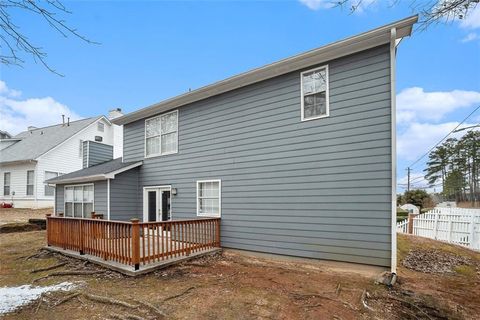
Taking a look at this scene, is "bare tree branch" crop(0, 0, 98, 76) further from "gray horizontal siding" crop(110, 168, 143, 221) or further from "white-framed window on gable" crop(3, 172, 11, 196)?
"white-framed window on gable" crop(3, 172, 11, 196)

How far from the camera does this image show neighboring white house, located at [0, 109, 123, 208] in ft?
65.2

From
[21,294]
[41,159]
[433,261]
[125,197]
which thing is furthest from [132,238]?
[41,159]

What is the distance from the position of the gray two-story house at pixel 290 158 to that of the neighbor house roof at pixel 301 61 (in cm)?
2

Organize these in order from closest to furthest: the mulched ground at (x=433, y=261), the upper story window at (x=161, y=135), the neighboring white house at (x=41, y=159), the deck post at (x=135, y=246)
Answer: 1. the deck post at (x=135, y=246)
2. the mulched ground at (x=433, y=261)
3. the upper story window at (x=161, y=135)
4. the neighboring white house at (x=41, y=159)

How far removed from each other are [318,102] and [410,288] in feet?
14.3

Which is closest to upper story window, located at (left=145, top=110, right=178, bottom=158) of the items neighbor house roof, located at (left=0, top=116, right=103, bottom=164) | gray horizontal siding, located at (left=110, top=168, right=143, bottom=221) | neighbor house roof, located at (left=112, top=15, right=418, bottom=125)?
neighbor house roof, located at (left=112, top=15, right=418, bottom=125)

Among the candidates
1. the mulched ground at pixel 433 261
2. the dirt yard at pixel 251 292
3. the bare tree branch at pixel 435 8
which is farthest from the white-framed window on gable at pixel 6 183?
the bare tree branch at pixel 435 8

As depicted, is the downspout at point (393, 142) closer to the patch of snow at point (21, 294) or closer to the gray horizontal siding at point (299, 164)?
the gray horizontal siding at point (299, 164)

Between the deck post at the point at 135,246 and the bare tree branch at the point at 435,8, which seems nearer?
the bare tree branch at the point at 435,8

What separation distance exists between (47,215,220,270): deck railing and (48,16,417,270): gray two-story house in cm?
86

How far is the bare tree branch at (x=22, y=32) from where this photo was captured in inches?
117

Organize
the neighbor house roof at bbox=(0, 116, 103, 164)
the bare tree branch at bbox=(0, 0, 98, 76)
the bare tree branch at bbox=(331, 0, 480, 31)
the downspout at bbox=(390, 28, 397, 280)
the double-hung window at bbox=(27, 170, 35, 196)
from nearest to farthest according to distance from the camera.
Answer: the bare tree branch at bbox=(0, 0, 98, 76), the bare tree branch at bbox=(331, 0, 480, 31), the downspout at bbox=(390, 28, 397, 280), the double-hung window at bbox=(27, 170, 35, 196), the neighbor house roof at bbox=(0, 116, 103, 164)

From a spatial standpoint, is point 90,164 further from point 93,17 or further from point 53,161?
point 93,17

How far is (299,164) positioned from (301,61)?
8.34 ft
